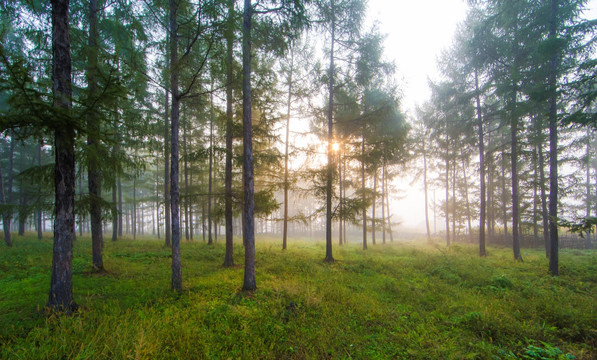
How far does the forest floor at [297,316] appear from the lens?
4.03 m

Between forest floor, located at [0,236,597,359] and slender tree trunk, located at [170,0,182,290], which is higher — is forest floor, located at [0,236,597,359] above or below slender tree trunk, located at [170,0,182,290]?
below

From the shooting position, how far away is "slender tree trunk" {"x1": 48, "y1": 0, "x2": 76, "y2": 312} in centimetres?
508

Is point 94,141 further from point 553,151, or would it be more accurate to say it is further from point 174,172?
point 553,151

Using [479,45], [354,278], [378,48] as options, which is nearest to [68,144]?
[354,278]

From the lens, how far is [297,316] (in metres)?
5.41

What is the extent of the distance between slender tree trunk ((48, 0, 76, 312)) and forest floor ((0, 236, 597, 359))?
0.52 m

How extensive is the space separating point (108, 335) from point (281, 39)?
8.67 meters

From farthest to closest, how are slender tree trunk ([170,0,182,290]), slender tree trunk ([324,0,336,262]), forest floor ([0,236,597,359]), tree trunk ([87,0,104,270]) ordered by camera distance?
1. slender tree trunk ([324,0,336,262])
2. slender tree trunk ([170,0,182,290])
3. tree trunk ([87,0,104,270])
4. forest floor ([0,236,597,359])

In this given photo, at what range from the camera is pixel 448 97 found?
15.7 m

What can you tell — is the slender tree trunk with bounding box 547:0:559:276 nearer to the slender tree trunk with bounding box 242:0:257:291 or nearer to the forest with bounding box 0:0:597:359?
the forest with bounding box 0:0:597:359

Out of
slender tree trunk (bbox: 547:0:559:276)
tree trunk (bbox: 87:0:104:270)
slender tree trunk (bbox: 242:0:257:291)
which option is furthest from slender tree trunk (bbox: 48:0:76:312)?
slender tree trunk (bbox: 547:0:559:276)

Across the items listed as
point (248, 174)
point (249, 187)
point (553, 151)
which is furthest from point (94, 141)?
point (553, 151)

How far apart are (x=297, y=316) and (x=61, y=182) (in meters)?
6.46

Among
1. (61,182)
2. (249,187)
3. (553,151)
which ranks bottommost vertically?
(249,187)
